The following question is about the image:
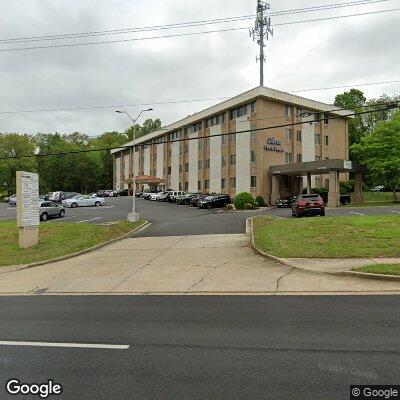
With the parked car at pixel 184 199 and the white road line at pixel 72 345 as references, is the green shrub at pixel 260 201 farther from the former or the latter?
the white road line at pixel 72 345

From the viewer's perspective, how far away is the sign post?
19938mm

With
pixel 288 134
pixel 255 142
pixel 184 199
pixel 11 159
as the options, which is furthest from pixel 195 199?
pixel 11 159

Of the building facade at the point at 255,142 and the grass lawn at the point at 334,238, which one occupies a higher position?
the building facade at the point at 255,142

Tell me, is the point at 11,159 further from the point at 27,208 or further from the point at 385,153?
the point at 27,208

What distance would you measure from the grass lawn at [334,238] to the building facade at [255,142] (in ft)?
87.1

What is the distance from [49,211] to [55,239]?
13.4 metres

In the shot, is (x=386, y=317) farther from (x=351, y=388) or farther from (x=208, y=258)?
(x=208, y=258)

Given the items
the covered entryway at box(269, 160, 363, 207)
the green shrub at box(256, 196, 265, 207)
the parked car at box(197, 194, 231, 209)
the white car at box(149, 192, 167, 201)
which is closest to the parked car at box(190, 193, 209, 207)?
the parked car at box(197, 194, 231, 209)

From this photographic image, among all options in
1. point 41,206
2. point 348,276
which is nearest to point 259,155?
point 41,206

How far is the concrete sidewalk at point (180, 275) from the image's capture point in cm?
1070

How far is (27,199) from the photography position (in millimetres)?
20484

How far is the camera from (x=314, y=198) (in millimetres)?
28906

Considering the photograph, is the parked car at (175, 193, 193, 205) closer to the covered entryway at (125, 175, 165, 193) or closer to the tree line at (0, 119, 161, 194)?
the covered entryway at (125, 175, 165, 193)

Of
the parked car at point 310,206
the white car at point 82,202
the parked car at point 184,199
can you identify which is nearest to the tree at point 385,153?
the parked car at point 310,206
